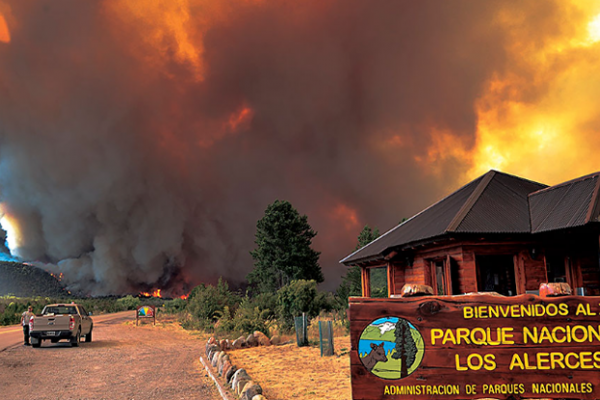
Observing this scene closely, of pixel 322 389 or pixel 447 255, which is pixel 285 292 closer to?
pixel 447 255

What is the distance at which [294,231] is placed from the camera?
51906 mm

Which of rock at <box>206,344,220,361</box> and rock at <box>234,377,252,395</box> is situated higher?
rock at <box>234,377,252,395</box>

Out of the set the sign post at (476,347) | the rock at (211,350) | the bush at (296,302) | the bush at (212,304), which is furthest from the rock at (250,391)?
the bush at (212,304)

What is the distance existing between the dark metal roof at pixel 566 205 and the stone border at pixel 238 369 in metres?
8.03

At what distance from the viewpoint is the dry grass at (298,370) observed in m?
9.24

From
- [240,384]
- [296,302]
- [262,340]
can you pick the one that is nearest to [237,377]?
[240,384]

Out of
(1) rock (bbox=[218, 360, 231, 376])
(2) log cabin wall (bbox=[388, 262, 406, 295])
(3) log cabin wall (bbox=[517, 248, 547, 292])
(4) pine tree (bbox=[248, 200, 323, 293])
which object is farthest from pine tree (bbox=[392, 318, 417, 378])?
(4) pine tree (bbox=[248, 200, 323, 293])

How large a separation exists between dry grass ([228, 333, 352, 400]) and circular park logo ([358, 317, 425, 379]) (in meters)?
4.44

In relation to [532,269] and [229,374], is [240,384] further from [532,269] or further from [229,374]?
[532,269]

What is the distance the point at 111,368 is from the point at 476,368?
38.9 feet

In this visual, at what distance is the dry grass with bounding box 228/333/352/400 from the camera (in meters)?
9.24

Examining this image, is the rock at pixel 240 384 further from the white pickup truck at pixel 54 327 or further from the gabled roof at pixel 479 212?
the white pickup truck at pixel 54 327

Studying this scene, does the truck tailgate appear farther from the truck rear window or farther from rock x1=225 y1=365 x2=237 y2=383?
rock x1=225 y1=365 x2=237 y2=383

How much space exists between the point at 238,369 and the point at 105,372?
4.51 meters
